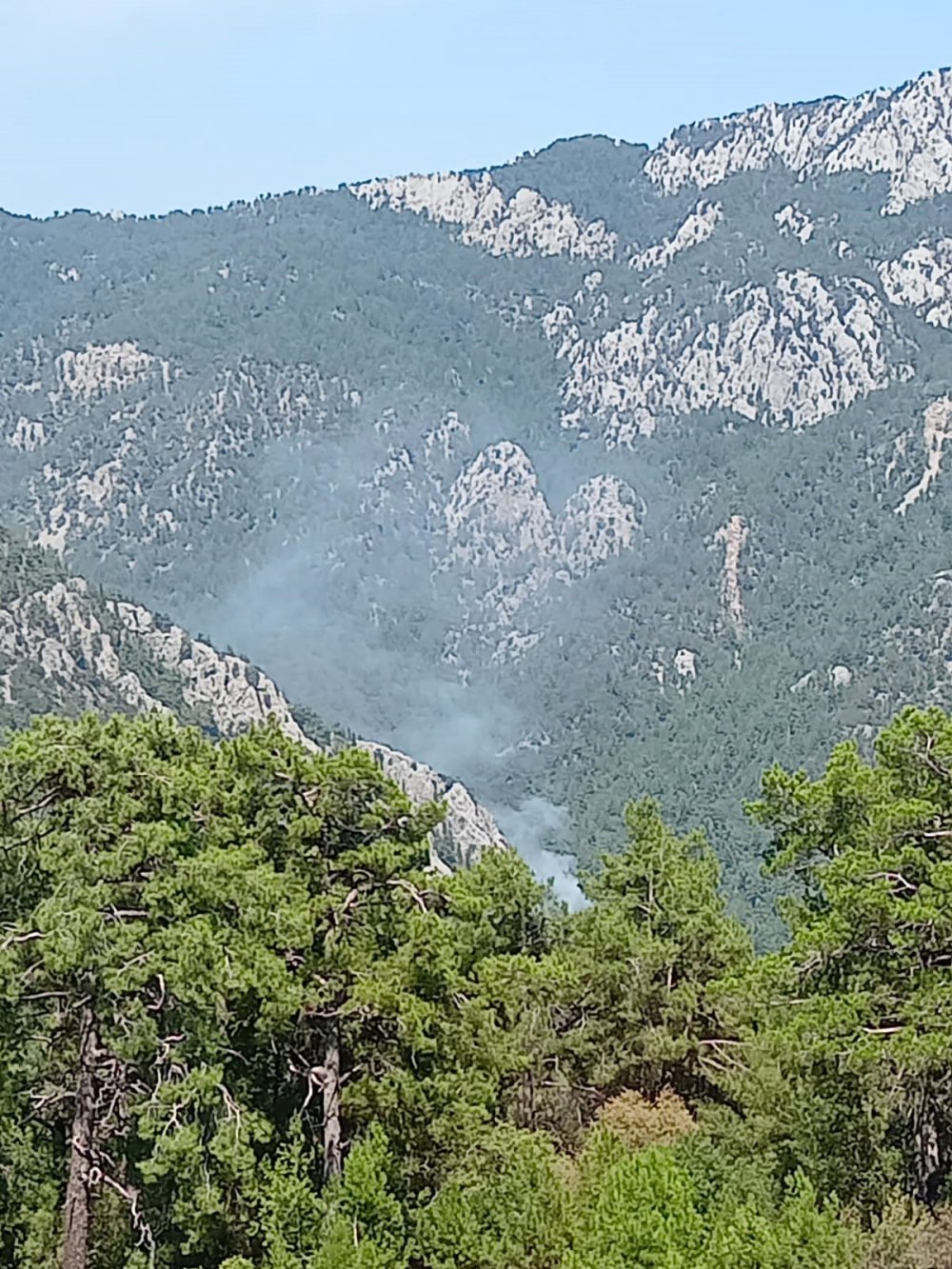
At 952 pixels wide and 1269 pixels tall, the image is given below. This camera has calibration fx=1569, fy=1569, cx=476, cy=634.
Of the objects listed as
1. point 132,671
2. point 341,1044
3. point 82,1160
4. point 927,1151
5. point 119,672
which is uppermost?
point 132,671

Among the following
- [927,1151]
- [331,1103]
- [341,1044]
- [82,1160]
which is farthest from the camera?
[341,1044]

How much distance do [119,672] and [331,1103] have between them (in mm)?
147677

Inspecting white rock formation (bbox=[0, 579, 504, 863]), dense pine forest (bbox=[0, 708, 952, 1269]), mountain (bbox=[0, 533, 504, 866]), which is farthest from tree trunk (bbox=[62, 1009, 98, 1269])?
white rock formation (bbox=[0, 579, 504, 863])

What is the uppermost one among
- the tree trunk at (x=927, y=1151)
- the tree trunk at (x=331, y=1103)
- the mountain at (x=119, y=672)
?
the mountain at (x=119, y=672)

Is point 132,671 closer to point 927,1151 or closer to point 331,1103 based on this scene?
point 331,1103

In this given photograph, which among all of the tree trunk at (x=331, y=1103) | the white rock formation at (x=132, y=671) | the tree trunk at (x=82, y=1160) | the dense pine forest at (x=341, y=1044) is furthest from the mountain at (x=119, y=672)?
the tree trunk at (x=82, y=1160)

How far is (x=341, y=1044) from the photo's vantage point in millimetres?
27422

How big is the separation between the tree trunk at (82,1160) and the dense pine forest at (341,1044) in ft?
0.16

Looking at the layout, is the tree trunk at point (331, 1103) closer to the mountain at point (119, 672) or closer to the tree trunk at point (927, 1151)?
the tree trunk at point (927, 1151)

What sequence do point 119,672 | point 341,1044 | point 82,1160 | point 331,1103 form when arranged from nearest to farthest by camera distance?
point 82,1160
point 331,1103
point 341,1044
point 119,672

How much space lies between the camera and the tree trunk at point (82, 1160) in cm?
2470

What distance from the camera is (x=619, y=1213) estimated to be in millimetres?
22094

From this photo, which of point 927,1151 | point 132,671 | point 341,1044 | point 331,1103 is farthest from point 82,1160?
point 132,671

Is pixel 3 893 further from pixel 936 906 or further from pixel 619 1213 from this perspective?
pixel 936 906
